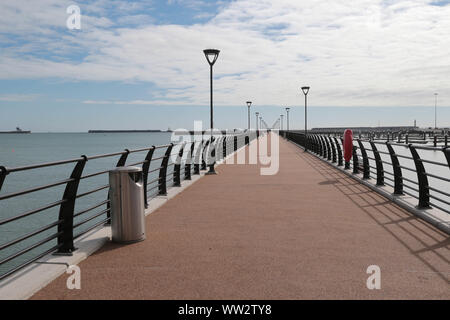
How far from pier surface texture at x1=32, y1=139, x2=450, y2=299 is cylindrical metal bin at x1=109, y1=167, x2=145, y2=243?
0.51 feet

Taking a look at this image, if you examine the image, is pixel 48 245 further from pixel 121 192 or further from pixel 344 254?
pixel 344 254

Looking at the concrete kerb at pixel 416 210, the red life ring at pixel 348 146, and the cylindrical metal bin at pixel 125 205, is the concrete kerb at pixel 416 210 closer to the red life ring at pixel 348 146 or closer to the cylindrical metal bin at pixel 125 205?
the red life ring at pixel 348 146

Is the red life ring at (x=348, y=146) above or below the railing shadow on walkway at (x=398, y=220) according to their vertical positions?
above

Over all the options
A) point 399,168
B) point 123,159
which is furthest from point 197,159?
point 123,159

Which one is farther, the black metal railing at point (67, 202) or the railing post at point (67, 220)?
the railing post at point (67, 220)

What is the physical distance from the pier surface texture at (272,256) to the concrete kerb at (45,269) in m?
0.09

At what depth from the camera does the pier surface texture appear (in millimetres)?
3895

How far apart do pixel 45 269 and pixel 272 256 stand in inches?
92.2

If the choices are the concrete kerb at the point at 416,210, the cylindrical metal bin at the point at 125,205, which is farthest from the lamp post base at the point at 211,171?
the cylindrical metal bin at the point at 125,205

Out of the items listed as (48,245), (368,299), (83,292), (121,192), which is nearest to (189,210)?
(121,192)

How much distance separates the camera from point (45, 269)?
4.40 metres

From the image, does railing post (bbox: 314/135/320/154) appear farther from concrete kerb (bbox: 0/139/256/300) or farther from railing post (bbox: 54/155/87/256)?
railing post (bbox: 54/155/87/256)

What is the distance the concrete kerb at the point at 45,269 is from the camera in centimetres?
382

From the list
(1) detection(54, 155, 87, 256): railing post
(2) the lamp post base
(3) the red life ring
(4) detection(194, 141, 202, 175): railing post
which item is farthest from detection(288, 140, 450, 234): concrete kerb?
(4) detection(194, 141, 202, 175): railing post
